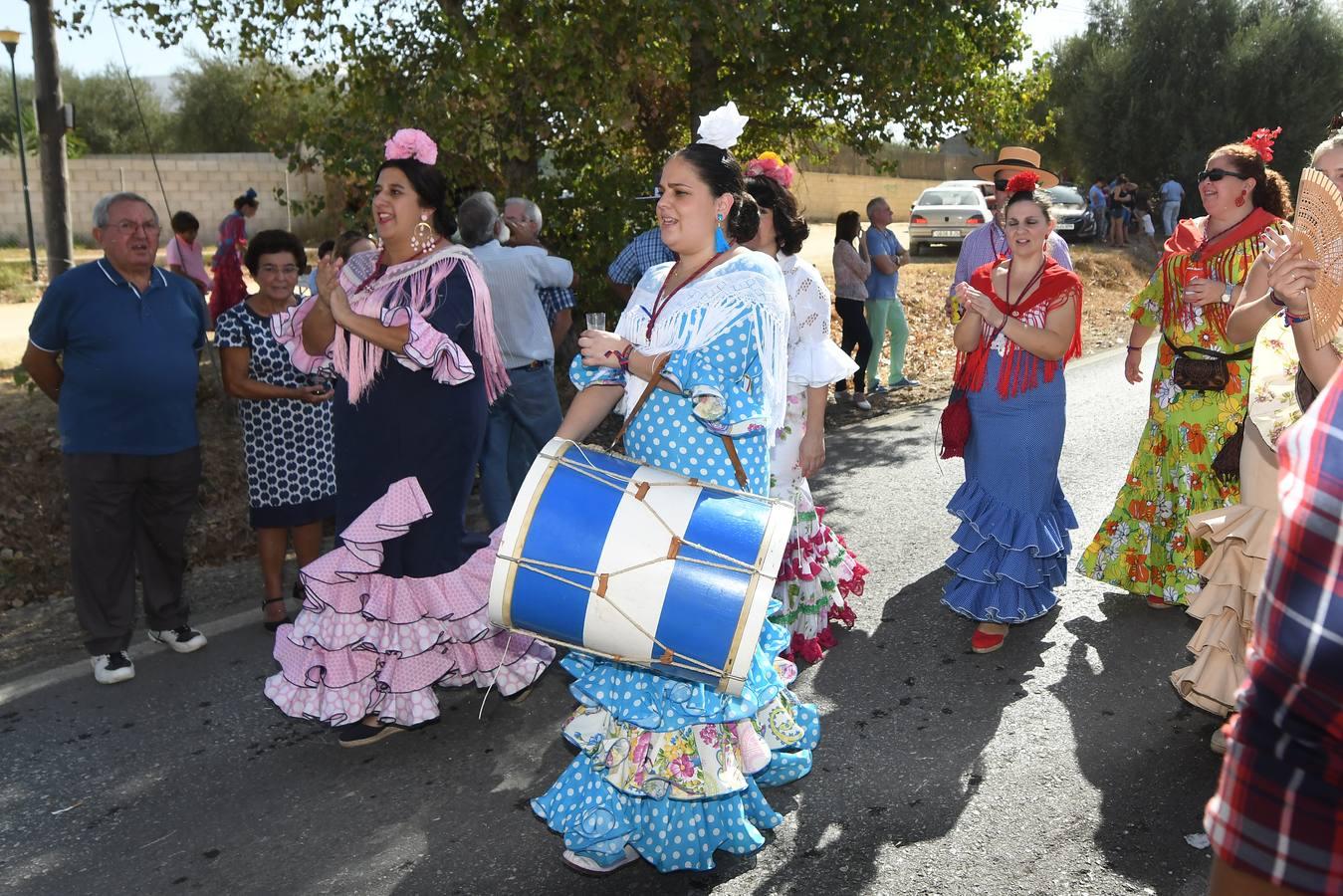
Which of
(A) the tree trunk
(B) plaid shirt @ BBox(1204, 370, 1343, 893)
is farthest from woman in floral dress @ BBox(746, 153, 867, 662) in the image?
(A) the tree trunk

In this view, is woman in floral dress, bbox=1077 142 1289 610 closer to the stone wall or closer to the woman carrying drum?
the woman carrying drum

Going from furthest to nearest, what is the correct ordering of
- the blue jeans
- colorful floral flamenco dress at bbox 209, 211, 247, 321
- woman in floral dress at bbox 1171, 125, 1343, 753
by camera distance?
colorful floral flamenco dress at bbox 209, 211, 247, 321, the blue jeans, woman in floral dress at bbox 1171, 125, 1343, 753

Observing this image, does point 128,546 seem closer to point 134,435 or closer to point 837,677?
point 134,435

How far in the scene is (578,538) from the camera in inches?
123

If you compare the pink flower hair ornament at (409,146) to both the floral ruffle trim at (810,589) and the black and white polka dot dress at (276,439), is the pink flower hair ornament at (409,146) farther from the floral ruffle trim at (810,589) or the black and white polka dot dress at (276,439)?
the floral ruffle trim at (810,589)

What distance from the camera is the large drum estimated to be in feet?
10.1

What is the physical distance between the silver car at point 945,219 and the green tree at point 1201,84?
32.0 feet

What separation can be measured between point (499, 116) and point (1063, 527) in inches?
219

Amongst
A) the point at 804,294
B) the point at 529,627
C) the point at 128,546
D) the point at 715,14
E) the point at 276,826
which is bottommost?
the point at 276,826

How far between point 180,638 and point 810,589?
109 inches

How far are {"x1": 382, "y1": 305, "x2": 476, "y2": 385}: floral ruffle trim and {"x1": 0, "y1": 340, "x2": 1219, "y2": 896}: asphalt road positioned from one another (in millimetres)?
1345

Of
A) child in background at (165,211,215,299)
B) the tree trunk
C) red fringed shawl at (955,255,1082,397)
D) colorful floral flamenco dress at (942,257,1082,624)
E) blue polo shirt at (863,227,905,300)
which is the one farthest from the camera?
child in background at (165,211,215,299)

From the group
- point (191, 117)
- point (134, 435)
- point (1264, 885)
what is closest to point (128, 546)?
point (134, 435)

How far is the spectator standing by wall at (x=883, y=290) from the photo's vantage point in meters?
11.4
